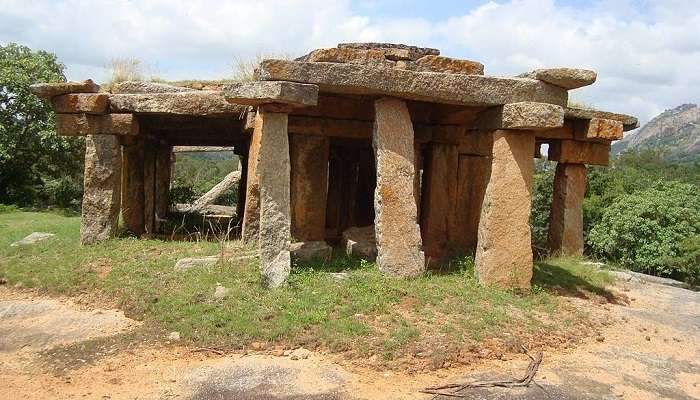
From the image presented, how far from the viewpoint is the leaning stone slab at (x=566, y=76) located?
24.2ft

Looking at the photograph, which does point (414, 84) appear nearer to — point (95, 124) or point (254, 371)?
point (254, 371)

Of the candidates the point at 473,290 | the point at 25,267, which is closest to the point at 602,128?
the point at 473,290

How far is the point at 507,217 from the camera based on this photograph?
294 inches

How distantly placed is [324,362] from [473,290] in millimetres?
2557

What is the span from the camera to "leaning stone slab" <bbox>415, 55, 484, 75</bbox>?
300 inches

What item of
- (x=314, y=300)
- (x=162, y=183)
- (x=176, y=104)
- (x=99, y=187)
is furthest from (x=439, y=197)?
(x=162, y=183)

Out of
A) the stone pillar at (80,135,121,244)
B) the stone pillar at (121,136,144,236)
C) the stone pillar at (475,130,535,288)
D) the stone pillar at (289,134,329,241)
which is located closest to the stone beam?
the stone pillar at (80,135,121,244)

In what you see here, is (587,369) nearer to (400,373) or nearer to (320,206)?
(400,373)

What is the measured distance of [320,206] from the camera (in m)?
9.73

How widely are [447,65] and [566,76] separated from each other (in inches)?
58.9

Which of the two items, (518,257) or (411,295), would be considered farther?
(518,257)

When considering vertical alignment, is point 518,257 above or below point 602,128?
below

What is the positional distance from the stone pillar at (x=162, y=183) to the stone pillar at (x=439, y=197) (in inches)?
250

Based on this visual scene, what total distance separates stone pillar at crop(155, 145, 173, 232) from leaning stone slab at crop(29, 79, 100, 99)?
3.53 m
